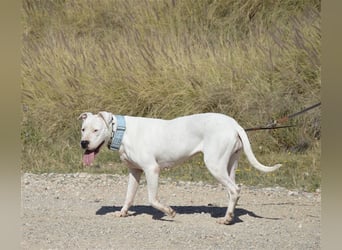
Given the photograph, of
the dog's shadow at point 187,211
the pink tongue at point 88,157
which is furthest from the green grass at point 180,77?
the pink tongue at point 88,157

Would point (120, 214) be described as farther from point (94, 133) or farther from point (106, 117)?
point (106, 117)

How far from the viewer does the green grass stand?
1034 centimetres

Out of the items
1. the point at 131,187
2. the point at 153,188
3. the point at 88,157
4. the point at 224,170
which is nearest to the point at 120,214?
the point at 131,187

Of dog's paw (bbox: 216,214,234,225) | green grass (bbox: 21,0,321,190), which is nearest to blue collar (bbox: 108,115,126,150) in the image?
dog's paw (bbox: 216,214,234,225)

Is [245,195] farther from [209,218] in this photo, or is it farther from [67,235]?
[67,235]

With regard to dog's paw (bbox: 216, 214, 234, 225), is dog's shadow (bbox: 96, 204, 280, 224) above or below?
below

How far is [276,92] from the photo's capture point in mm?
10930

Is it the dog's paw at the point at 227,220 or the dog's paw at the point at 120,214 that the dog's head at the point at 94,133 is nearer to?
the dog's paw at the point at 120,214

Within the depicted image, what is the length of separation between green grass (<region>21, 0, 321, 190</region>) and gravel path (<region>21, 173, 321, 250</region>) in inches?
31.4

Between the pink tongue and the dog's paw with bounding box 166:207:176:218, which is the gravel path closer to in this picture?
the dog's paw with bounding box 166:207:176:218

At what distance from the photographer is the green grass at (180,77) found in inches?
407

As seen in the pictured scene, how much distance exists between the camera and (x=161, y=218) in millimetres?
6793

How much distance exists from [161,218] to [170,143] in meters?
0.82
